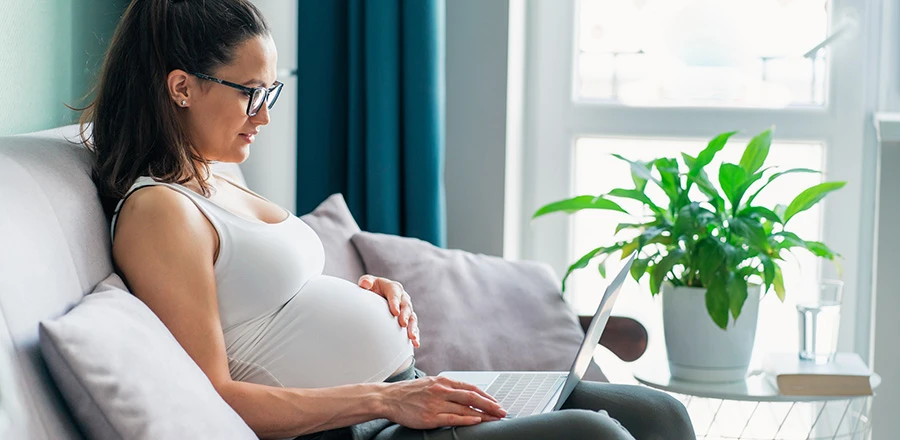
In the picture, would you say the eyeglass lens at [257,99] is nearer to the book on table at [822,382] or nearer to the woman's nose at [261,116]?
the woman's nose at [261,116]

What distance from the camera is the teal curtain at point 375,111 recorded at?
7.16 ft

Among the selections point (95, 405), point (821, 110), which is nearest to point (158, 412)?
point (95, 405)

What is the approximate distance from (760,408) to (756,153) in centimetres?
92

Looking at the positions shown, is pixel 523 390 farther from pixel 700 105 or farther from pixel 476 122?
pixel 700 105

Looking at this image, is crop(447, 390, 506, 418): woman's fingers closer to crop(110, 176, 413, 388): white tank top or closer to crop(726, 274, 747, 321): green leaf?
crop(110, 176, 413, 388): white tank top

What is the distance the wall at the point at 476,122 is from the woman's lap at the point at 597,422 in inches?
39.3

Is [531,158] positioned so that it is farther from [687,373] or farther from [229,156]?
[229,156]

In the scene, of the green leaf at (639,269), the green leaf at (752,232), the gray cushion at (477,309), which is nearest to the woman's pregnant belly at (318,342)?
the gray cushion at (477,309)

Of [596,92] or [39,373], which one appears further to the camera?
[596,92]

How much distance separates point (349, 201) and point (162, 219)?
1.13m

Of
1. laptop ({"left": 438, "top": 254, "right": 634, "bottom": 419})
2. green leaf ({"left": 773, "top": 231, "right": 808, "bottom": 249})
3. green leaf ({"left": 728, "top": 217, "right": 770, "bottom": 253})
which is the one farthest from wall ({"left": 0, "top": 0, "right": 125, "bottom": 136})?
green leaf ({"left": 773, "top": 231, "right": 808, "bottom": 249})

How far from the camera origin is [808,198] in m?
1.91

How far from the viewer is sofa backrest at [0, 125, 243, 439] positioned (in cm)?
88

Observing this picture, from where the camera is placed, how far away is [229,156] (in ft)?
4.40
